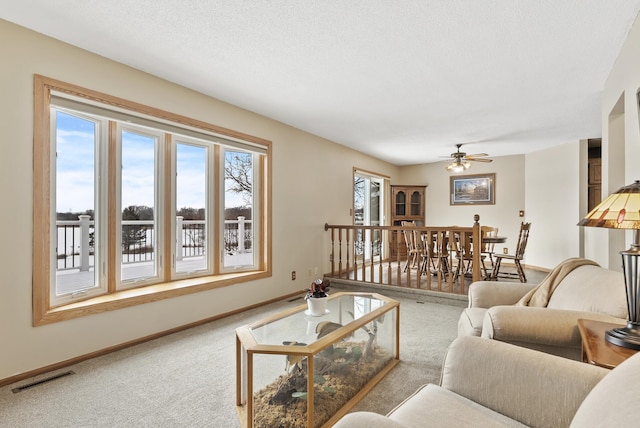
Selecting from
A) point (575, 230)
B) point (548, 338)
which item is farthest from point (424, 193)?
point (548, 338)

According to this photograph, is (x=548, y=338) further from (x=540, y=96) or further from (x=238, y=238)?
(x=238, y=238)

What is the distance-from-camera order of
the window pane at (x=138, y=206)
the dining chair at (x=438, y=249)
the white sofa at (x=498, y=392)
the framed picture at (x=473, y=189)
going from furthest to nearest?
the framed picture at (x=473, y=189) < the dining chair at (x=438, y=249) < the window pane at (x=138, y=206) < the white sofa at (x=498, y=392)

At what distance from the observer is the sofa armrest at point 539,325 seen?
1.63m

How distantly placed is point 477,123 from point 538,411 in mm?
4166

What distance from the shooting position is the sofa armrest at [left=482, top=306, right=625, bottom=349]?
5.35ft

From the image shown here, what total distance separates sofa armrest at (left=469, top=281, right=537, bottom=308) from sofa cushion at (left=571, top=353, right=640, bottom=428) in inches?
64.0

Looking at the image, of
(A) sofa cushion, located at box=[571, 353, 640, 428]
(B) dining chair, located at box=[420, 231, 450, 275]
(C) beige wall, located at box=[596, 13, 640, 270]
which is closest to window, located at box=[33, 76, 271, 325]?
(B) dining chair, located at box=[420, 231, 450, 275]

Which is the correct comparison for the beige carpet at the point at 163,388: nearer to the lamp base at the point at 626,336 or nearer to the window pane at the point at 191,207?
the window pane at the point at 191,207

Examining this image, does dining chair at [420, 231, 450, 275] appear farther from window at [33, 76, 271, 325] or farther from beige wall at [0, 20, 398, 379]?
window at [33, 76, 271, 325]

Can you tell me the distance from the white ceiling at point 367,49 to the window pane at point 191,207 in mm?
747

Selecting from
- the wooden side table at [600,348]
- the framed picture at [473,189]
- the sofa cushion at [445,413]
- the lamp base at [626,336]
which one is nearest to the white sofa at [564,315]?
the wooden side table at [600,348]

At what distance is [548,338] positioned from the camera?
1.66 meters

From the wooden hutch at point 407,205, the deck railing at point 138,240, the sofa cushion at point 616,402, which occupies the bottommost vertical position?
the sofa cushion at point 616,402

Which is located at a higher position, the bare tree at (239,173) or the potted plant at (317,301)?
the bare tree at (239,173)
